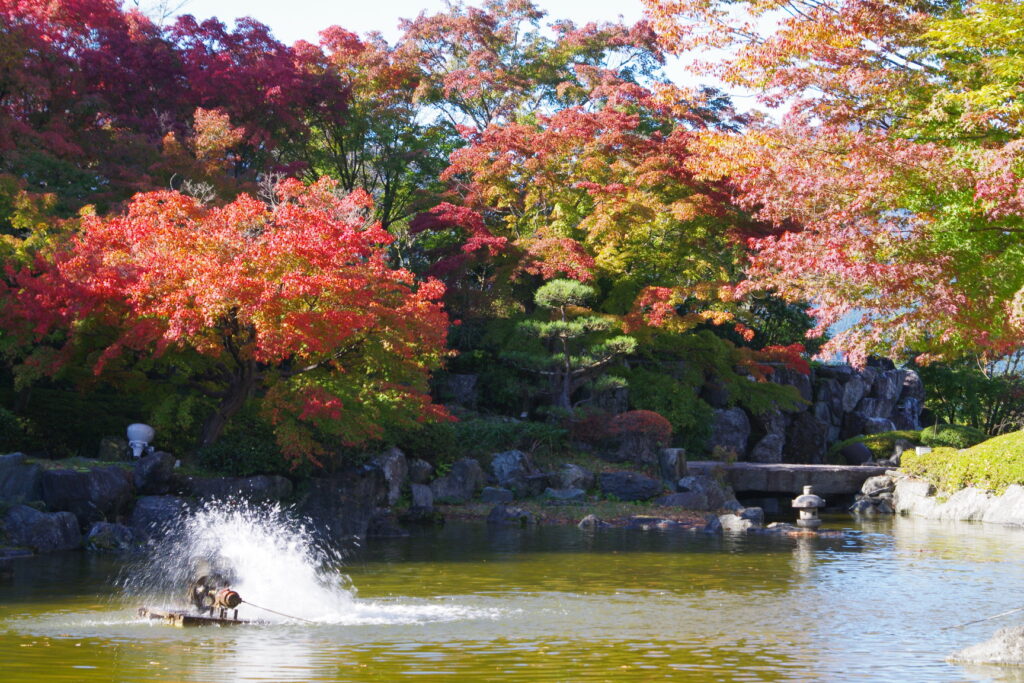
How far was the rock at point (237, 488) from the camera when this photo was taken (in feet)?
52.8

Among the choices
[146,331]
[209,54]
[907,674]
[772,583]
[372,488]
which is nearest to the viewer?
[907,674]

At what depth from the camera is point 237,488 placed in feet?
53.6

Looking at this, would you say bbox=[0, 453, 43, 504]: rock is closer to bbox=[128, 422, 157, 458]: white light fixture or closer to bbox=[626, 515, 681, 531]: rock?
bbox=[128, 422, 157, 458]: white light fixture

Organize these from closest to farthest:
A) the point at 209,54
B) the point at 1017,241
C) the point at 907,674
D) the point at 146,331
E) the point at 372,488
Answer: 1. the point at 907,674
2. the point at 1017,241
3. the point at 146,331
4. the point at 372,488
5. the point at 209,54

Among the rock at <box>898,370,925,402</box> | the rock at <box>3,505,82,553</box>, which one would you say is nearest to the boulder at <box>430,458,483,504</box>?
the rock at <box>3,505,82,553</box>

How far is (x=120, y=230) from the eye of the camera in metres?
16.3

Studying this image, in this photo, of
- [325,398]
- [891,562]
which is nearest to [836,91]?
[891,562]

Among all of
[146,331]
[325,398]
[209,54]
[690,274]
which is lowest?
[325,398]

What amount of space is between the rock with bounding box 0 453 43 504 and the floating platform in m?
5.82

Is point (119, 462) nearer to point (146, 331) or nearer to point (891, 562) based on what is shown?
point (146, 331)

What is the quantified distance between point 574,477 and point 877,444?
42.4 feet

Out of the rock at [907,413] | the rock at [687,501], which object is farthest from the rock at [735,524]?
the rock at [907,413]

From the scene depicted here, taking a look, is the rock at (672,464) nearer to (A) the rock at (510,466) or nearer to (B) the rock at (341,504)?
(A) the rock at (510,466)

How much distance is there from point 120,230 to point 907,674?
13035mm
